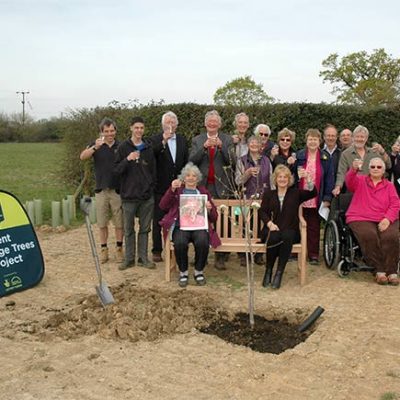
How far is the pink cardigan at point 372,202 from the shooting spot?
6.31 metres

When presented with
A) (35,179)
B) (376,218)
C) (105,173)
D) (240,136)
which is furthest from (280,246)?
(35,179)

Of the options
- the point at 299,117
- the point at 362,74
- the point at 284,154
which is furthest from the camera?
the point at 362,74

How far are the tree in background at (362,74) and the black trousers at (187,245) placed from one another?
31524 millimetres

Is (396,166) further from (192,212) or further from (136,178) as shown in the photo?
(136,178)

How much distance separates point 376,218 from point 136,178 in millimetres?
3032

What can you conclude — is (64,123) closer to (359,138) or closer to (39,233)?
(39,233)

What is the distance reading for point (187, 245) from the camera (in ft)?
19.8

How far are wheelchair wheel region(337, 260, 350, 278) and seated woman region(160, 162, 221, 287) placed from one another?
1.56 m

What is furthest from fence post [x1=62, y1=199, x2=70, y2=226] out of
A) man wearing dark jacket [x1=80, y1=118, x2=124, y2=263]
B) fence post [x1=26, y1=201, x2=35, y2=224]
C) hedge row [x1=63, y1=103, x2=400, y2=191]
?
man wearing dark jacket [x1=80, y1=118, x2=124, y2=263]

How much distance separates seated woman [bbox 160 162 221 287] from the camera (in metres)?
6.02

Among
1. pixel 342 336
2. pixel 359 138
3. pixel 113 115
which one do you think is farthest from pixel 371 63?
pixel 342 336

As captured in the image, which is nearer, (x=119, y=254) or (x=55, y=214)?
(x=119, y=254)

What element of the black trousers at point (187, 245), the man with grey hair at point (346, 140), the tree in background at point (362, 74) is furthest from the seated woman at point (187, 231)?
the tree in background at point (362, 74)

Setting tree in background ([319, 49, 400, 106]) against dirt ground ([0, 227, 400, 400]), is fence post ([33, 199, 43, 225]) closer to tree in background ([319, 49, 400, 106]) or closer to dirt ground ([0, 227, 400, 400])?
dirt ground ([0, 227, 400, 400])
